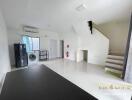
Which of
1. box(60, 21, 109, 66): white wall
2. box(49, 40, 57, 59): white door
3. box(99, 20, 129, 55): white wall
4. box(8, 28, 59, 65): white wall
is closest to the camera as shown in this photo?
box(99, 20, 129, 55): white wall

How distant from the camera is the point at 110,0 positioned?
2.88 meters

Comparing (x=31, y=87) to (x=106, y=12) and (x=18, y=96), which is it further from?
(x=106, y=12)

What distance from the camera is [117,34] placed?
465 cm

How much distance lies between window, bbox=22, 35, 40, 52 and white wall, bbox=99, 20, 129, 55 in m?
5.18

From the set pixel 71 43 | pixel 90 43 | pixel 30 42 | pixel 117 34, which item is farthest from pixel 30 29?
pixel 117 34

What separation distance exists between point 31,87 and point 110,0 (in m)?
3.58

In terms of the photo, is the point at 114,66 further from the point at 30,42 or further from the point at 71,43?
the point at 30,42

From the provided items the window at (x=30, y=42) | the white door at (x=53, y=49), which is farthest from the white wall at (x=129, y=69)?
the window at (x=30, y=42)

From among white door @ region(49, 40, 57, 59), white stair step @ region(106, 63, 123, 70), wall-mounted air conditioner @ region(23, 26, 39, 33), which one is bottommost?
white stair step @ region(106, 63, 123, 70)

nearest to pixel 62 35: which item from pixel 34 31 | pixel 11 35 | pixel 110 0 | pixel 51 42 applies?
pixel 51 42

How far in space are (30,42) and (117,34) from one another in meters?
6.01

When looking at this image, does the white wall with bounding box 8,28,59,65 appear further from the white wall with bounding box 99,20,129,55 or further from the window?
the white wall with bounding box 99,20,129,55

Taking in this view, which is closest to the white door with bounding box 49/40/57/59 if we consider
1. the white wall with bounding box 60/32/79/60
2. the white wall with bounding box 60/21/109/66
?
the white wall with bounding box 60/32/79/60

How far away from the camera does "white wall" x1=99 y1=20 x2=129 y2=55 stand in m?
4.35
